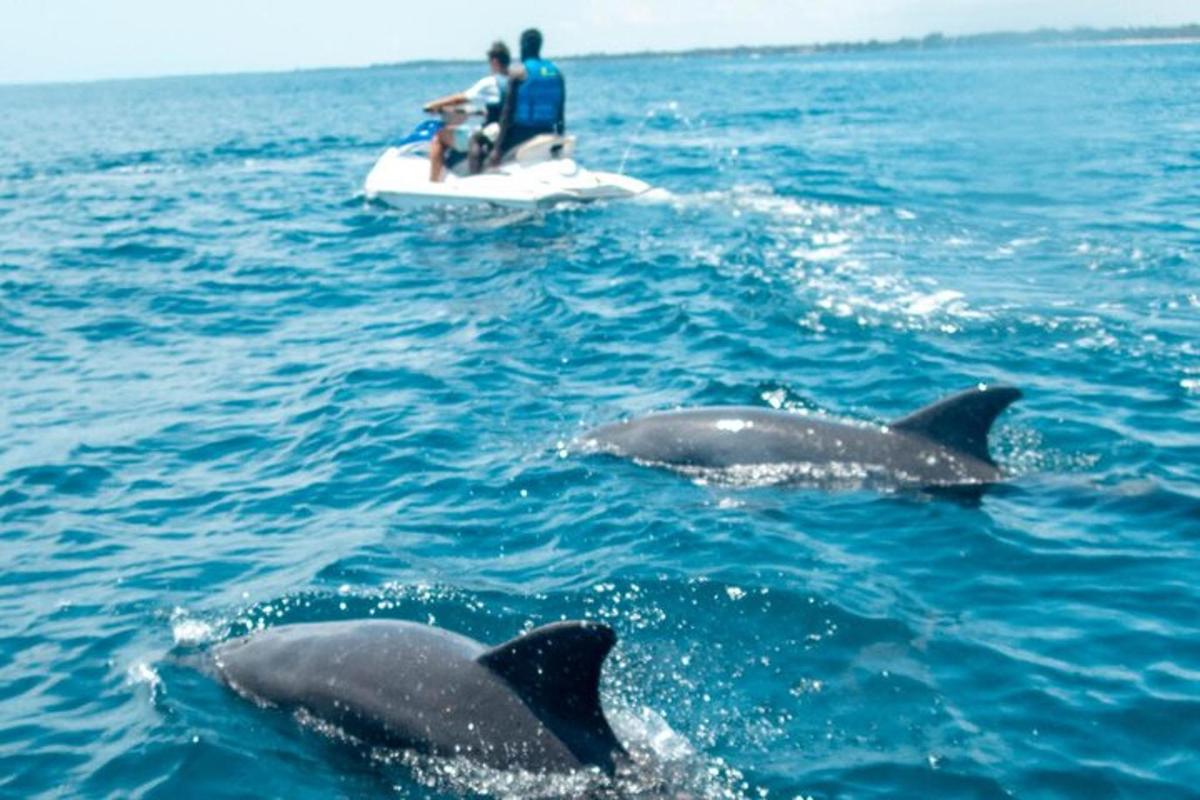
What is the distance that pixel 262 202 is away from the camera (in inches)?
1478

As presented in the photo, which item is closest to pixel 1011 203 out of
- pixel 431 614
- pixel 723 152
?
Answer: pixel 723 152

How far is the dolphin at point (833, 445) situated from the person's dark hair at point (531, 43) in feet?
61.3

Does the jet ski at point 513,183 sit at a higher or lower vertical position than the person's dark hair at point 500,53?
lower

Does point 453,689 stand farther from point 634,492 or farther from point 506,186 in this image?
point 506,186

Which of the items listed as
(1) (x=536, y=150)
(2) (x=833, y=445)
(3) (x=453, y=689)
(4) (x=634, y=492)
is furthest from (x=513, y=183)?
(3) (x=453, y=689)

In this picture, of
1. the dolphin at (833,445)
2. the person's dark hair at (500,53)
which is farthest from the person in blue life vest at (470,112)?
the dolphin at (833,445)

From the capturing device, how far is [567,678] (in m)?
7.85

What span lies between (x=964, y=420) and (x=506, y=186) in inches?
779

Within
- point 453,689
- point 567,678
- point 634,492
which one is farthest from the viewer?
point 634,492

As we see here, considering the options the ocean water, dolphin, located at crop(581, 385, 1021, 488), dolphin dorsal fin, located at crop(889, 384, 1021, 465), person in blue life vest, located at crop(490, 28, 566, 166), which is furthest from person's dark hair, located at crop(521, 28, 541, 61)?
dolphin dorsal fin, located at crop(889, 384, 1021, 465)

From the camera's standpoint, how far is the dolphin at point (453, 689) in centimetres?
782

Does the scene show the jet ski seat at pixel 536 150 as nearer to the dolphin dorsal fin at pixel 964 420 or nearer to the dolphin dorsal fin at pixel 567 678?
the dolphin dorsal fin at pixel 964 420

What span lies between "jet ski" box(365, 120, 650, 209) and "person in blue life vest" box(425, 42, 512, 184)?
0.41 meters

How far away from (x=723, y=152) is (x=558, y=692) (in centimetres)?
3933
